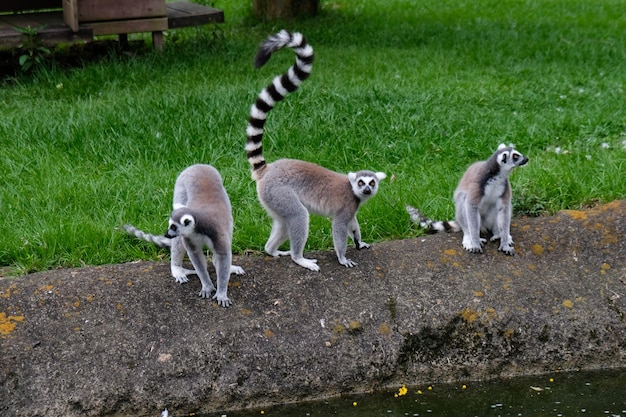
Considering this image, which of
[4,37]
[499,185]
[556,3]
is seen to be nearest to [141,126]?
[4,37]

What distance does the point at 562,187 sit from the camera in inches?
224

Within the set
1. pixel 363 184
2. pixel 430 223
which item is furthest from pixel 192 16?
pixel 363 184

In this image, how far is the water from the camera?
159 inches

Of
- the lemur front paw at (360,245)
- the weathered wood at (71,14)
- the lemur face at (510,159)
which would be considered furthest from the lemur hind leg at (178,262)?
the weathered wood at (71,14)

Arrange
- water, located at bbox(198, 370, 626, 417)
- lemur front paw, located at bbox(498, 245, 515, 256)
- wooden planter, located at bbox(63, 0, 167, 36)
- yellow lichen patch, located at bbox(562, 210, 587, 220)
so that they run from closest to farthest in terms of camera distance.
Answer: water, located at bbox(198, 370, 626, 417) → lemur front paw, located at bbox(498, 245, 515, 256) → yellow lichen patch, located at bbox(562, 210, 587, 220) → wooden planter, located at bbox(63, 0, 167, 36)

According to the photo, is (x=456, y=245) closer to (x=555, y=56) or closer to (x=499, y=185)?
(x=499, y=185)

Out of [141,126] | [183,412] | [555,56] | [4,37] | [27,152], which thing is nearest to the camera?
[183,412]

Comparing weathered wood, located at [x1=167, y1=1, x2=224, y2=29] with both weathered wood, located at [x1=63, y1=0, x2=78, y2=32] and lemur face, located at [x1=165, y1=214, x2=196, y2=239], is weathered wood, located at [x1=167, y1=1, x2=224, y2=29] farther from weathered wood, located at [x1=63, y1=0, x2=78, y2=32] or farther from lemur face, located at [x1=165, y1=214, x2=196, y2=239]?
lemur face, located at [x1=165, y1=214, x2=196, y2=239]

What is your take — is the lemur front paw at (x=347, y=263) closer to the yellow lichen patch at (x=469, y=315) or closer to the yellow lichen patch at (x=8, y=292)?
the yellow lichen patch at (x=469, y=315)

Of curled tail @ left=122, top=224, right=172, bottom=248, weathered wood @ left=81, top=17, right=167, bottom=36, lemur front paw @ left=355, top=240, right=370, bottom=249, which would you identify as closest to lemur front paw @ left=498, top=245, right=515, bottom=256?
lemur front paw @ left=355, top=240, right=370, bottom=249

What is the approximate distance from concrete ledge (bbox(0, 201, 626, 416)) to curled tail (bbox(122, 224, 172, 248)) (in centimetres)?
26

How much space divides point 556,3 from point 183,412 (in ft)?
42.7

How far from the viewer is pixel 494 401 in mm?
4164

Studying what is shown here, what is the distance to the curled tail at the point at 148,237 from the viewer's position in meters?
4.99
